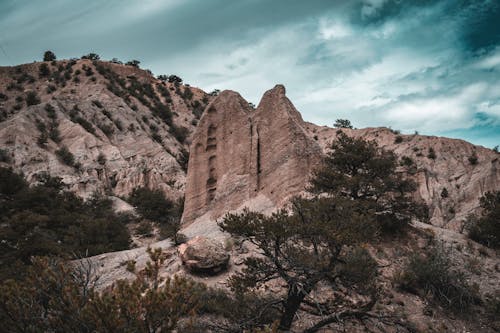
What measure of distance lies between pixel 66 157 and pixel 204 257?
30867 mm

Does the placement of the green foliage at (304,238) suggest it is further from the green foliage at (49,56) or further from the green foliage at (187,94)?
the green foliage at (49,56)

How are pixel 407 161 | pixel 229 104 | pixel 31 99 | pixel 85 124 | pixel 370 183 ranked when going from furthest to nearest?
pixel 31 99, pixel 85 124, pixel 407 161, pixel 229 104, pixel 370 183

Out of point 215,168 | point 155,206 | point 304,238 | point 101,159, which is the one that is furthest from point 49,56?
point 304,238

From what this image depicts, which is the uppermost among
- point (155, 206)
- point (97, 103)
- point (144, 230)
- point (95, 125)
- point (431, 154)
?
point (97, 103)

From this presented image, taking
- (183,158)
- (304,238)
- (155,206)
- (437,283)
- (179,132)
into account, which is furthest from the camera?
(179,132)

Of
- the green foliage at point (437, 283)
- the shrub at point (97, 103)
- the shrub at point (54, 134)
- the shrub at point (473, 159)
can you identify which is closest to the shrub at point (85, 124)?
the shrub at point (54, 134)

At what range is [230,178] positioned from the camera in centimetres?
2041

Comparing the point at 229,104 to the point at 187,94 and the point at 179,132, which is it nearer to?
the point at 179,132

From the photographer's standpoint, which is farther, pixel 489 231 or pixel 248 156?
pixel 248 156

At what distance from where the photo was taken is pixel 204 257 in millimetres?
13664

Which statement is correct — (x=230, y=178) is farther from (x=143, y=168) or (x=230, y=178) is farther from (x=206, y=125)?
(x=143, y=168)

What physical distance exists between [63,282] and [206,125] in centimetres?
1733

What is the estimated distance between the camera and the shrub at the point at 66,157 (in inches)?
1529

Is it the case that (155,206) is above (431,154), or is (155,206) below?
below
